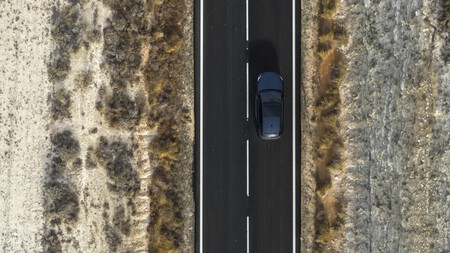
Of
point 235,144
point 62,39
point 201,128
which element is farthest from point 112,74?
point 235,144

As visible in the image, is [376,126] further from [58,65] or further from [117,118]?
[58,65]

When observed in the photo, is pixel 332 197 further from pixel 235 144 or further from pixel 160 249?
pixel 160 249

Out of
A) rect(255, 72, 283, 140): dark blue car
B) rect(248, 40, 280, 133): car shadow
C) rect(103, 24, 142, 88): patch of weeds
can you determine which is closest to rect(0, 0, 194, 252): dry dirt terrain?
rect(103, 24, 142, 88): patch of weeds

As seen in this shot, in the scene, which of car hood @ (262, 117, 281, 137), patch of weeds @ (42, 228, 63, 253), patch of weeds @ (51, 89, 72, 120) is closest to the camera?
car hood @ (262, 117, 281, 137)

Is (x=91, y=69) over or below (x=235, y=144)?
over

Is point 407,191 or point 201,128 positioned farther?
point 201,128

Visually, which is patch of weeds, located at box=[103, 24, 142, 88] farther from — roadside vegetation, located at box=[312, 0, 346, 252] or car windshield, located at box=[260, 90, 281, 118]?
roadside vegetation, located at box=[312, 0, 346, 252]
